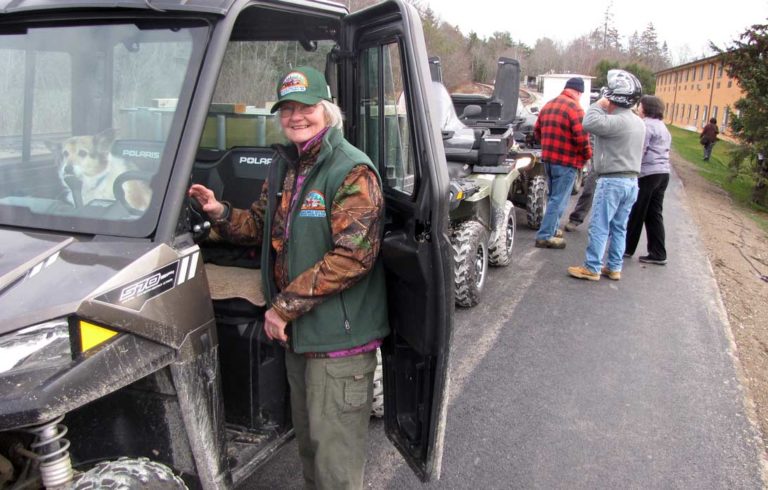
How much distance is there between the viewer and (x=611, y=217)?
6.38 metres

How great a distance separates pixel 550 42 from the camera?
82.5 meters

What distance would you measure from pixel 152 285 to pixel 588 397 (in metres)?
3.17

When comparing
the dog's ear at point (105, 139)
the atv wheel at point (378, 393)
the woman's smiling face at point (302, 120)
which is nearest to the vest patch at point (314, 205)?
the woman's smiling face at point (302, 120)

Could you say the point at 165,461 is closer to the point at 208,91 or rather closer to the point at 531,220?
the point at 208,91

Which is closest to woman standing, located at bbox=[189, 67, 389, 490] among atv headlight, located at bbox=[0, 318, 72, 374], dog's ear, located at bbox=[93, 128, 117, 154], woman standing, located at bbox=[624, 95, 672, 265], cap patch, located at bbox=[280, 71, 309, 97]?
cap patch, located at bbox=[280, 71, 309, 97]

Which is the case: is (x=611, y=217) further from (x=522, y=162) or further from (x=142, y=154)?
(x=142, y=154)

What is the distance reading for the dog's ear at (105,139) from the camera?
222 centimetres

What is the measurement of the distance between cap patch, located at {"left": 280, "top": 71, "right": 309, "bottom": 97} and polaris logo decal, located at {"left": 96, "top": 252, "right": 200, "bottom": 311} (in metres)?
0.68

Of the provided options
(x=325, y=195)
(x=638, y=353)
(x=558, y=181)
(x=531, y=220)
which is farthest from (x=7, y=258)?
(x=531, y=220)

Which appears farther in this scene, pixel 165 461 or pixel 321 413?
pixel 321 413

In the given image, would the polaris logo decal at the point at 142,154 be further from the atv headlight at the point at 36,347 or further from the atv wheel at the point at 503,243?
the atv wheel at the point at 503,243

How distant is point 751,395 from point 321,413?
326 centimetres

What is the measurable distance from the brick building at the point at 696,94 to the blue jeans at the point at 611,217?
32713 millimetres

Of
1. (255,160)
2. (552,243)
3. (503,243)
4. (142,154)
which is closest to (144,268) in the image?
(142,154)
